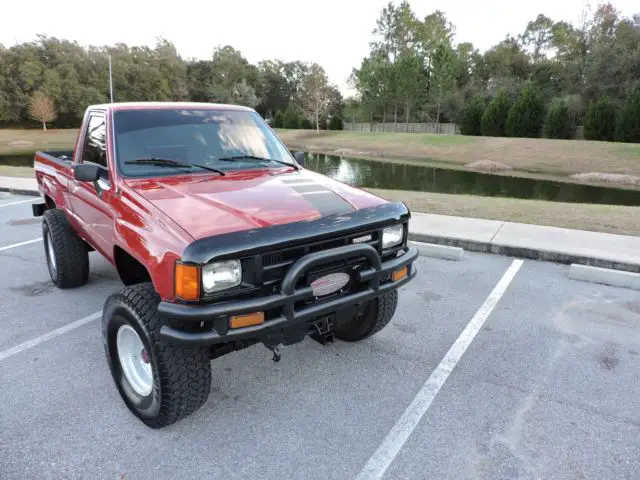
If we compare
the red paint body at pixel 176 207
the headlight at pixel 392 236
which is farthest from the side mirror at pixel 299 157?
the headlight at pixel 392 236

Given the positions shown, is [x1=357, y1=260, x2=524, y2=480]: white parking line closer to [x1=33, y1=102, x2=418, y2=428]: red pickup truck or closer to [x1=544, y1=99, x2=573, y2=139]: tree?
[x1=33, y1=102, x2=418, y2=428]: red pickup truck

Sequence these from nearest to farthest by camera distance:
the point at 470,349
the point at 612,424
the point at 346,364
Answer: the point at 612,424
the point at 346,364
the point at 470,349

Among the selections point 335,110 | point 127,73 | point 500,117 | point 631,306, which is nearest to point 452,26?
point 335,110

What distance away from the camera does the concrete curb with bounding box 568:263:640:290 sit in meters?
5.43

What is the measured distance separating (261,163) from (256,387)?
1.83 metres

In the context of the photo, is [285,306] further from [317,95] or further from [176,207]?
[317,95]

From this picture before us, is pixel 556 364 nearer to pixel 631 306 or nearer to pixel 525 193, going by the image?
pixel 631 306

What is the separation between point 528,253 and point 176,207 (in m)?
5.26

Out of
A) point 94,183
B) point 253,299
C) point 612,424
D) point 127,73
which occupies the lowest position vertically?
point 612,424

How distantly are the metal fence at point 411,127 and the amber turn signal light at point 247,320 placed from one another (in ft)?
168

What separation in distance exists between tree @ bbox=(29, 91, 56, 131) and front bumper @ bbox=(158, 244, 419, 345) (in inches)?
2791

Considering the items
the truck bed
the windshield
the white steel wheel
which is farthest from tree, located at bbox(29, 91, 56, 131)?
the white steel wheel

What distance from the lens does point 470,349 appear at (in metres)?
3.96

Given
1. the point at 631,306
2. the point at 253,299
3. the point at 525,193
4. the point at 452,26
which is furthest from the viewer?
the point at 452,26
